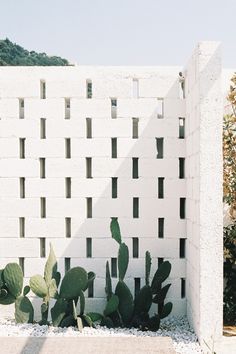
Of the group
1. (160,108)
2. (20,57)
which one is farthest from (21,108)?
(20,57)

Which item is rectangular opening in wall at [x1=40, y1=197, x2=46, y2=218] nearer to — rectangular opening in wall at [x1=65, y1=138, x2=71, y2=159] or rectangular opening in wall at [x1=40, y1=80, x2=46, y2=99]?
rectangular opening in wall at [x1=65, y1=138, x2=71, y2=159]

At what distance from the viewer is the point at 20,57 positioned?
70.6 feet

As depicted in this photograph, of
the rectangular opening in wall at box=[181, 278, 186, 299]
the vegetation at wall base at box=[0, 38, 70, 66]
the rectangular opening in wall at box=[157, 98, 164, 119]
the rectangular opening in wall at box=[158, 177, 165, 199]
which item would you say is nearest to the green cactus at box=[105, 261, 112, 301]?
the rectangular opening in wall at box=[181, 278, 186, 299]

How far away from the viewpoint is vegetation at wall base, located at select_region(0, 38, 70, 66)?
2003 cm

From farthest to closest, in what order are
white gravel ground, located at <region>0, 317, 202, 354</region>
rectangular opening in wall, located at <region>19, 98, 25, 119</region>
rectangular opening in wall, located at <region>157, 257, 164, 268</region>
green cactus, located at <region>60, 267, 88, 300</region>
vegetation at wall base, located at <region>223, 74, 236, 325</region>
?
rectangular opening in wall, located at <region>19, 98, 25, 119</region> → rectangular opening in wall, located at <region>157, 257, 164, 268</region> → vegetation at wall base, located at <region>223, 74, 236, 325</region> → green cactus, located at <region>60, 267, 88, 300</region> → white gravel ground, located at <region>0, 317, 202, 354</region>

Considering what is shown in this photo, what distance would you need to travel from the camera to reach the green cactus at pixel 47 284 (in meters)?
4.39

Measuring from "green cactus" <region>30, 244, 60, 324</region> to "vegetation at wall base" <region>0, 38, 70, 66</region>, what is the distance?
15494 mm

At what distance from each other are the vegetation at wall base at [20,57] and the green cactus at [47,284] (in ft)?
50.8

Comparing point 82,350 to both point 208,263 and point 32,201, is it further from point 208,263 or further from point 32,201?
point 32,201

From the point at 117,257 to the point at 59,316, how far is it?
2.80 ft

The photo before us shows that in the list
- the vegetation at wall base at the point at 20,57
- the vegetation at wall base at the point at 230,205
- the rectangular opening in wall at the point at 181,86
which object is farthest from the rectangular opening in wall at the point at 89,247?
the vegetation at wall base at the point at 20,57

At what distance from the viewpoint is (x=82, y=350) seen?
3414 mm

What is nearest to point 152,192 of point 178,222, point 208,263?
point 178,222

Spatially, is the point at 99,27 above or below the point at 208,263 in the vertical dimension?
above
